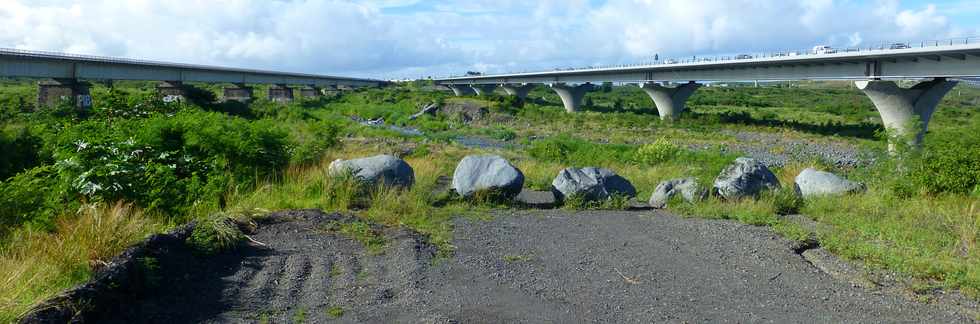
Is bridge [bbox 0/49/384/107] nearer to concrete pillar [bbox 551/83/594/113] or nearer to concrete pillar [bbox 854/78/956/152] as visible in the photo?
concrete pillar [bbox 551/83/594/113]

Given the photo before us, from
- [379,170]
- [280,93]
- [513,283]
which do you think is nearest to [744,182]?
[379,170]

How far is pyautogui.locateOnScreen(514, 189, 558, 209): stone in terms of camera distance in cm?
1393

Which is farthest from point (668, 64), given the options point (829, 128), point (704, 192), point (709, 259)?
point (709, 259)

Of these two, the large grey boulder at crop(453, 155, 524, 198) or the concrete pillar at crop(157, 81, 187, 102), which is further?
the concrete pillar at crop(157, 81, 187, 102)

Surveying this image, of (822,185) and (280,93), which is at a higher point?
(280,93)

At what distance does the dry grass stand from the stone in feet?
22.6

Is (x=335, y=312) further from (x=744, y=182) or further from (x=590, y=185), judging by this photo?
(x=744, y=182)

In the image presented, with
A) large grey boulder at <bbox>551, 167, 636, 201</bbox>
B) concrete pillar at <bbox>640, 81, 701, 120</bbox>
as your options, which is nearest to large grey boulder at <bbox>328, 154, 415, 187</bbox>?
large grey boulder at <bbox>551, 167, 636, 201</bbox>

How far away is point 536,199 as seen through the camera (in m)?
14.9

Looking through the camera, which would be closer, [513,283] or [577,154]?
[513,283]

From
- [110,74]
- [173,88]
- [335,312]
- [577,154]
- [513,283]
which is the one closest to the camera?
[335,312]

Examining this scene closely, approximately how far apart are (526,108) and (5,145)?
62.9 meters

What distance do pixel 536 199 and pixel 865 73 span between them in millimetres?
28956

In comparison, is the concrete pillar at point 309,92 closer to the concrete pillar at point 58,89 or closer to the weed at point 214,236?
the concrete pillar at point 58,89
